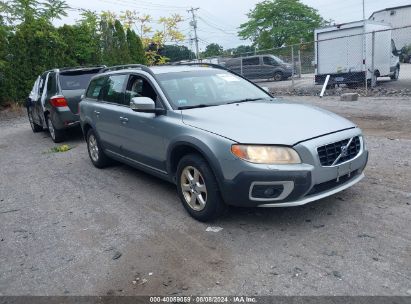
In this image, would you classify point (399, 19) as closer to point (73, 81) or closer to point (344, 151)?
point (73, 81)

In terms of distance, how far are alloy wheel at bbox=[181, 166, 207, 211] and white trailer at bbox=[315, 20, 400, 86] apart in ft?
41.0

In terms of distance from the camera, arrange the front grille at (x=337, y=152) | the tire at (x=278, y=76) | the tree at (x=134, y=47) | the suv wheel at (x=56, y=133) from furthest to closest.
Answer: the tire at (x=278, y=76), the tree at (x=134, y=47), the suv wheel at (x=56, y=133), the front grille at (x=337, y=152)

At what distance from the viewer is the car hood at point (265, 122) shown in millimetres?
3805

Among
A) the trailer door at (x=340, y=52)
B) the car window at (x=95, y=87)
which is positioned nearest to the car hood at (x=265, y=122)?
the car window at (x=95, y=87)

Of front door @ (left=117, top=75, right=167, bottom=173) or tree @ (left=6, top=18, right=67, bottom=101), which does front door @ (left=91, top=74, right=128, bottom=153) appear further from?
tree @ (left=6, top=18, right=67, bottom=101)

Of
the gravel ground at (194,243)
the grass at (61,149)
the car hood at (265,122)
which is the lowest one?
the gravel ground at (194,243)

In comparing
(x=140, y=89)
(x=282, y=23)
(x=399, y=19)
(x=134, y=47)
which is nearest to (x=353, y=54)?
(x=134, y=47)

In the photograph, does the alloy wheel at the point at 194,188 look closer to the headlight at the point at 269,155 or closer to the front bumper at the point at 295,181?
the front bumper at the point at 295,181

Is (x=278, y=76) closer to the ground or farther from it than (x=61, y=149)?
farther from it

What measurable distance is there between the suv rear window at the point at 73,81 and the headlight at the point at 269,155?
6679 mm

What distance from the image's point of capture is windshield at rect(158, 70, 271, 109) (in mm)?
4836

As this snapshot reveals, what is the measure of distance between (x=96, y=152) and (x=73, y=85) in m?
3.21

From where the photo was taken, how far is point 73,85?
933 cm

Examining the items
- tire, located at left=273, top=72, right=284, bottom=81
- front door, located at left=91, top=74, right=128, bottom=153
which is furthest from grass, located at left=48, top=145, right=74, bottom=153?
tire, located at left=273, top=72, right=284, bottom=81
